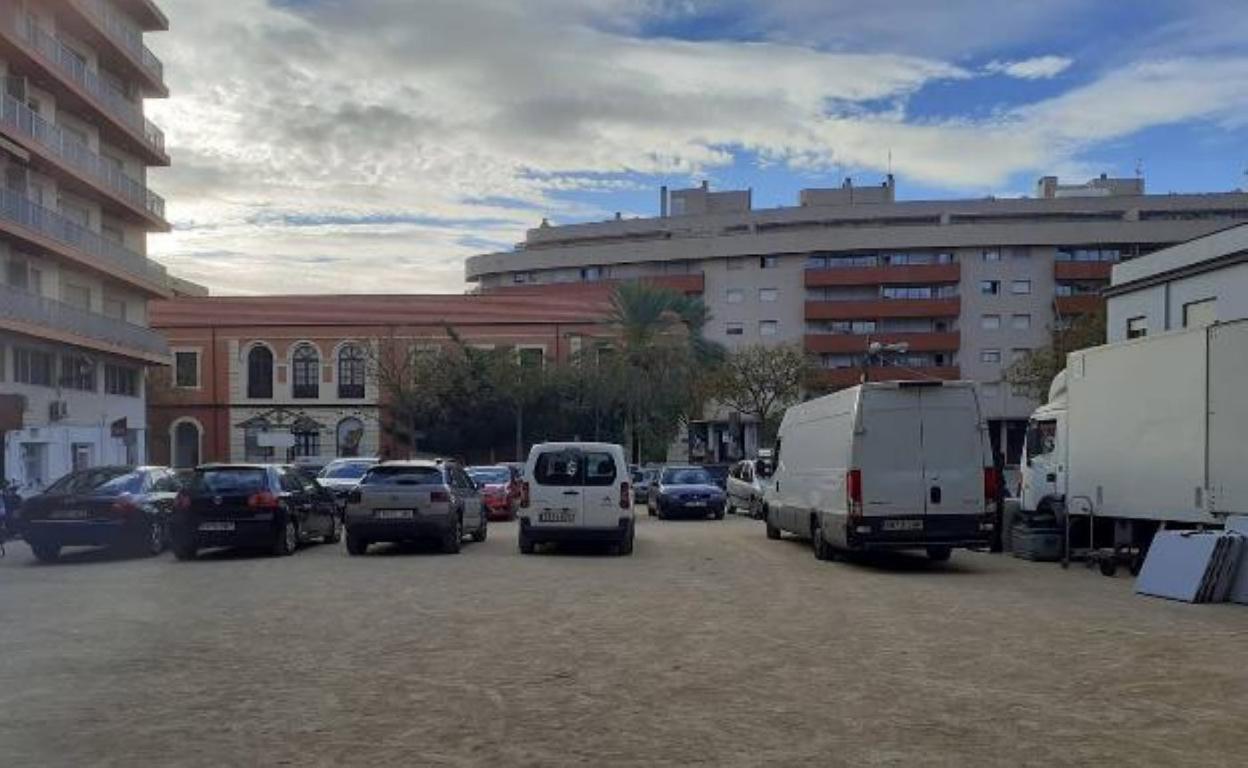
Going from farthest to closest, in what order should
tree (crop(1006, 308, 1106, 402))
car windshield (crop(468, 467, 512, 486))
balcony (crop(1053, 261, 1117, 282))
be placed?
balcony (crop(1053, 261, 1117, 282)) → tree (crop(1006, 308, 1106, 402)) → car windshield (crop(468, 467, 512, 486))

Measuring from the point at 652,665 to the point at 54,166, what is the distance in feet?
132

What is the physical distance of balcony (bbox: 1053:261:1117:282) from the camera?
87062mm

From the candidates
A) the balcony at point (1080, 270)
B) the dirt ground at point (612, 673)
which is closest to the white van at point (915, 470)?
the dirt ground at point (612, 673)

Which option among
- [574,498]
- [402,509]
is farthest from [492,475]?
[574,498]

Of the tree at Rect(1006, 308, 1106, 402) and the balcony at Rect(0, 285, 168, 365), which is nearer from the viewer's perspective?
the balcony at Rect(0, 285, 168, 365)

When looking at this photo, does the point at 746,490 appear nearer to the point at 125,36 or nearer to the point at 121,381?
the point at 121,381

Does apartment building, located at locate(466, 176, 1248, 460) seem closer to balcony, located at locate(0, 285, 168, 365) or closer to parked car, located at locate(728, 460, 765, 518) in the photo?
balcony, located at locate(0, 285, 168, 365)

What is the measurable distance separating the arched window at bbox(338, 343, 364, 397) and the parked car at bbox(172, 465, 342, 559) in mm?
51424

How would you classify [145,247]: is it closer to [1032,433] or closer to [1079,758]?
[1032,433]

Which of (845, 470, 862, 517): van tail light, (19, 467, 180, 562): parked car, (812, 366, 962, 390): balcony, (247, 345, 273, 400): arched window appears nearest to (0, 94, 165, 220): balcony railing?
(247, 345, 273, 400): arched window

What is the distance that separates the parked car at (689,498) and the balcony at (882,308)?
5619cm

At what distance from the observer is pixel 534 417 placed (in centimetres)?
6128

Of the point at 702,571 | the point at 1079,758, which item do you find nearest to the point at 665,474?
the point at 702,571

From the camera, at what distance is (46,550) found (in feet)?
65.8
